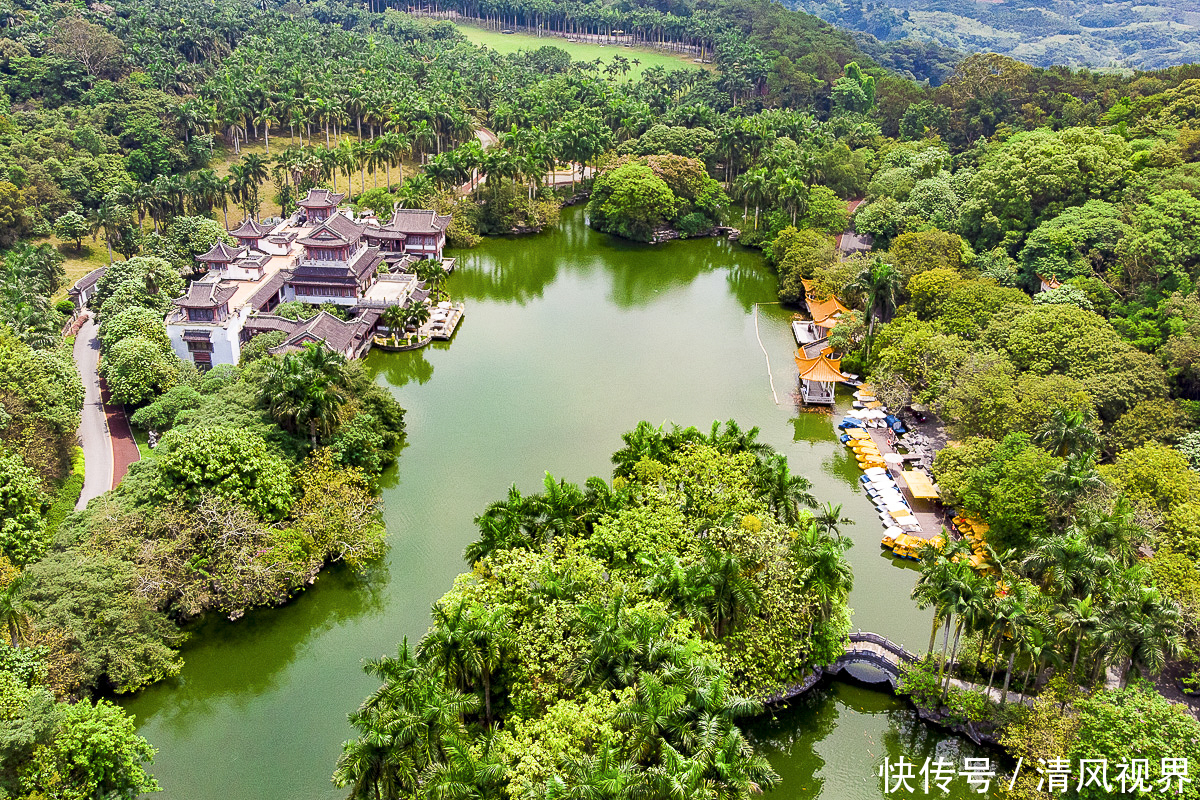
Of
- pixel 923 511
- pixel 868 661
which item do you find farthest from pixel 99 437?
pixel 923 511

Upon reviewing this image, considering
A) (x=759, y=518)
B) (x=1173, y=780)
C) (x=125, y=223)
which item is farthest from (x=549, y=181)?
(x=1173, y=780)

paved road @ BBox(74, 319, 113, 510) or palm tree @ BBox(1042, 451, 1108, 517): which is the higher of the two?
palm tree @ BBox(1042, 451, 1108, 517)

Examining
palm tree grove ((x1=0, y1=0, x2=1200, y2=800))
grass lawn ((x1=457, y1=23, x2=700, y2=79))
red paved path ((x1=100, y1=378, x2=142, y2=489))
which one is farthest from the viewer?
grass lawn ((x1=457, y1=23, x2=700, y2=79))

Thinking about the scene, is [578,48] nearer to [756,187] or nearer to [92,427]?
[756,187]

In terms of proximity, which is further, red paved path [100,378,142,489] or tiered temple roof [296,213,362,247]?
tiered temple roof [296,213,362,247]

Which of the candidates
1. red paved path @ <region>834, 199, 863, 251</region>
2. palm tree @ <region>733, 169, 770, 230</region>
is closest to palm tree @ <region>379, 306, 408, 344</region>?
palm tree @ <region>733, 169, 770, 230</region>

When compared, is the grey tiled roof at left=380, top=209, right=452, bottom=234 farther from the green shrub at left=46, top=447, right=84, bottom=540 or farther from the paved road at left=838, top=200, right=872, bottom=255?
the paved road at left=838, top=200, right=872, bottom=255

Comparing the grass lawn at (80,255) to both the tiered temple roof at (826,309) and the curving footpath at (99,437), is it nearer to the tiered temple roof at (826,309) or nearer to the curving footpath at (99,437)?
the curving footpath at (99,437)

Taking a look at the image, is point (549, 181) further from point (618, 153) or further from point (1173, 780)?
point (1173, 780)
